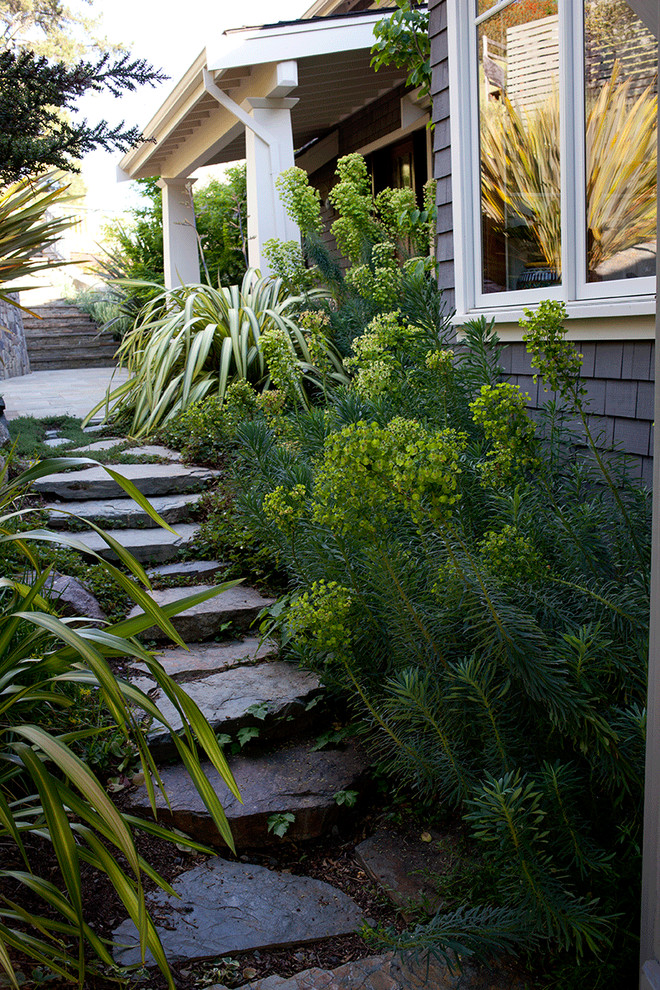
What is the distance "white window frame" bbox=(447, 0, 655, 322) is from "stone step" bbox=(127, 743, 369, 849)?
184cm

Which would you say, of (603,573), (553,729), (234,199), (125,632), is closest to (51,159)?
(125,632)

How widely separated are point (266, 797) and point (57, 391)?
7.53 meters

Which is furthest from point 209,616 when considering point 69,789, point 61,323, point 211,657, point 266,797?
point 61,323

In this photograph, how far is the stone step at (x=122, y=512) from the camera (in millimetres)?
4070

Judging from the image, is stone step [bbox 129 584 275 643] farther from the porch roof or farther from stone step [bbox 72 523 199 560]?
the porch roof

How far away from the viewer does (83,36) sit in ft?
74.9

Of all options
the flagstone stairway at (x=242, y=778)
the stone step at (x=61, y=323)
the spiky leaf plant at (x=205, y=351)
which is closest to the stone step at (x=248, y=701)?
the flagstone stairway at (x=242, y=778)

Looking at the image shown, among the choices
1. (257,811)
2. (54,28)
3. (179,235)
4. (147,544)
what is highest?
(54,28)

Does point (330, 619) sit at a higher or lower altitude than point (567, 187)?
lower

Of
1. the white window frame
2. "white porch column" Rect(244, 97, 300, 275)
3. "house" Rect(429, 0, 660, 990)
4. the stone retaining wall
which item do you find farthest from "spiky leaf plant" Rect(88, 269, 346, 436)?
the stone retaining wall

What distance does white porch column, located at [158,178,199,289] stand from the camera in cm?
1014

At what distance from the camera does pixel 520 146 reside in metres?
3.58

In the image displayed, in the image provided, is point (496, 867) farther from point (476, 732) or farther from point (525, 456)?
point (525, 456)

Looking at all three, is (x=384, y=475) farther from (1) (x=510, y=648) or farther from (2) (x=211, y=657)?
(2) (x=211, y=657)
